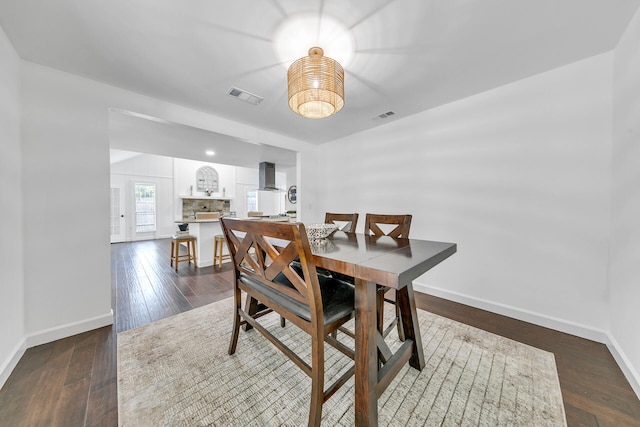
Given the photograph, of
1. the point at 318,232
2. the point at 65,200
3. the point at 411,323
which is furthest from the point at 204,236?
the point at 411,323

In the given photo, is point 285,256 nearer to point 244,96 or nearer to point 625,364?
point 244,96

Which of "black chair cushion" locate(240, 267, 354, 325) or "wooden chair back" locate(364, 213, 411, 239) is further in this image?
"wooden chair back" locate(364, 213, 411, 239)

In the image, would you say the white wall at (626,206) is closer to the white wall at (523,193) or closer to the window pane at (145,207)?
the white wall at (523,193)

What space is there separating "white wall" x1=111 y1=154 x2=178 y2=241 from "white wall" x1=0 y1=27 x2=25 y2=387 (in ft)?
21.0

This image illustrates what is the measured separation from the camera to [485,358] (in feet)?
5.10

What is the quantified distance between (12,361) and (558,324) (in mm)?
4272

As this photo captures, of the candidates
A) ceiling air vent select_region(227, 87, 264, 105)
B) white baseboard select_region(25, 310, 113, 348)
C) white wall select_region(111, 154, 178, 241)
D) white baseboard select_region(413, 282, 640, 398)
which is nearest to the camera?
white baseboard select_region(413, 282, 640, 398)

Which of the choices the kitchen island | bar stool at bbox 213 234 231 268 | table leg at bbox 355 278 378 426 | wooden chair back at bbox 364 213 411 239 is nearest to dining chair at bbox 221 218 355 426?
table leg at bbox 355 278 378 426

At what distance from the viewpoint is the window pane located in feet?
23.8

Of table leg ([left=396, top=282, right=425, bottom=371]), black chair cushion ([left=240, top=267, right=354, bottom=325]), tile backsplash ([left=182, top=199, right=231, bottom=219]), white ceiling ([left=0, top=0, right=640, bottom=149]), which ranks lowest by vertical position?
table leg ([left=396, top=282, right=425, bottom=371])

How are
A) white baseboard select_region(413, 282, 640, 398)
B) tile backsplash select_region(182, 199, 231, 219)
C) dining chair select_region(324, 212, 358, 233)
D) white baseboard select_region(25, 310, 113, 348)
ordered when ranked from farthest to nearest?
tile backsplash select_region(182, 199, 231, 219)
dining chair select_region(324, 212, 358, 233)
white baseboard select_region(25, 310, 113, 348)
white baseboard select_region(413, 282, 640, 398)

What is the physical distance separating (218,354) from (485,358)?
6.44ft

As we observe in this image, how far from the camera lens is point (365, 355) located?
3.26ft

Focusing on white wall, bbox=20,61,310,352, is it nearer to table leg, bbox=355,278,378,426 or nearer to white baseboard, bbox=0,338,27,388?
white baseboard, bbox=0,338,27,388
